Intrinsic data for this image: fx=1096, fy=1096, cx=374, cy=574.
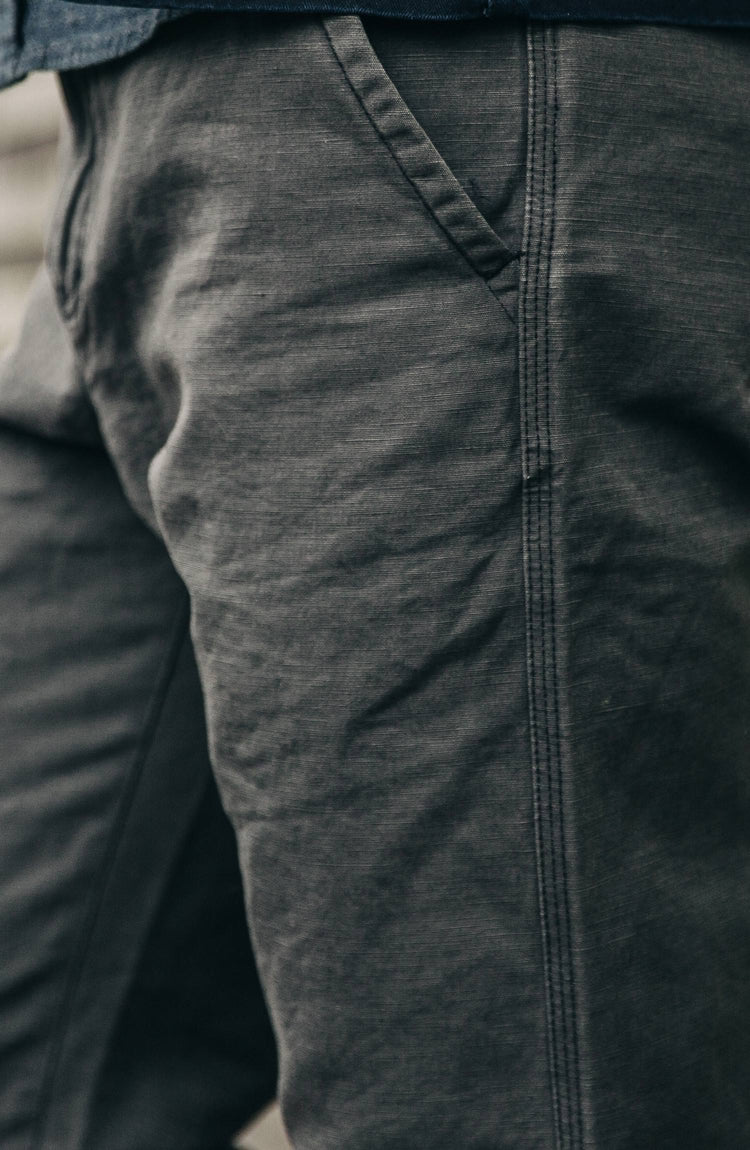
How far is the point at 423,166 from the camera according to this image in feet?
1.90

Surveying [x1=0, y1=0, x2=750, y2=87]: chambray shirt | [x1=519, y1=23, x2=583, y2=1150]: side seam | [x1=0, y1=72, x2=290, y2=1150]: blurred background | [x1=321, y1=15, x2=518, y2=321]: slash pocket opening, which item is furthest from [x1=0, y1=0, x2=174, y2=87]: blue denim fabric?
[x1=0, y1=72, x2=290, y2=1150]: blurred background

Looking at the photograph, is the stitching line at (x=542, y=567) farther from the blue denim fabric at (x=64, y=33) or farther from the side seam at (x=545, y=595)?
the blue denim fabric at (x=64, y=33)

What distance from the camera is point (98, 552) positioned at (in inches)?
32.6

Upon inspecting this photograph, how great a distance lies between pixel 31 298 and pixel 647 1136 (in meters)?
0.72

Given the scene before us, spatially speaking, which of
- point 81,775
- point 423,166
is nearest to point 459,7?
point 423,166

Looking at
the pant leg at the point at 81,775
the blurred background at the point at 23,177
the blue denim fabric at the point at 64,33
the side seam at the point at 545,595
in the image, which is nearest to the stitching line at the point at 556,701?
the side seam at the point at 545,595

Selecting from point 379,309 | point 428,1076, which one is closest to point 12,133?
point 379,309

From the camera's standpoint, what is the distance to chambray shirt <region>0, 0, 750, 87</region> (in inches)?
23.0

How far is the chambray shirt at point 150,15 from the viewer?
1.91ft

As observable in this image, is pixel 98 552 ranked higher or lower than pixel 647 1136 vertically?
higher

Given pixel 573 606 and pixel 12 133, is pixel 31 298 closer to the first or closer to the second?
pixel 573 606

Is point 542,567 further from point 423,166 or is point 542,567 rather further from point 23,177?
point 23,177

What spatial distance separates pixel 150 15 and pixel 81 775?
0.51 meters

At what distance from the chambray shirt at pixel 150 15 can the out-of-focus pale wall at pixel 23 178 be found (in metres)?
1.96
